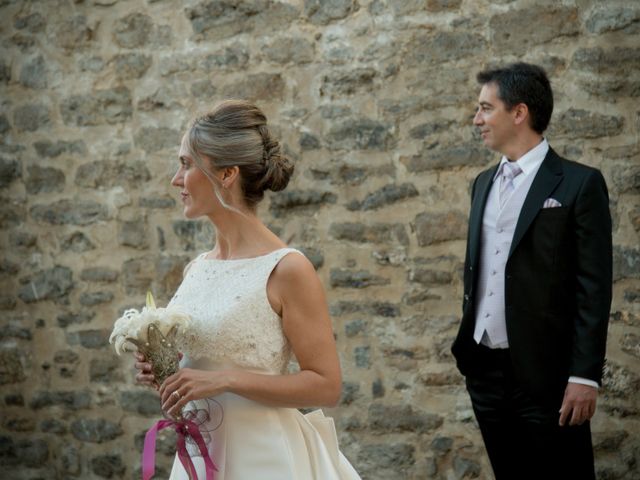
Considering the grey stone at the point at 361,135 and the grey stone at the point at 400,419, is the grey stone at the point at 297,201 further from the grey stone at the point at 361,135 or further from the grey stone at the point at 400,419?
the grey stone at the point at 400,419

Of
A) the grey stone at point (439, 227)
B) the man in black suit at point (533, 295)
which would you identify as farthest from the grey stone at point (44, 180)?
the man in black suit at point (533, 295)

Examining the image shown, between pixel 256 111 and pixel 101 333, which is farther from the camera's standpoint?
pixel 101 333

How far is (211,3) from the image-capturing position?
4.84 metres

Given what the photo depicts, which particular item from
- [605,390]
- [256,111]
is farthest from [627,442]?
[256,111]

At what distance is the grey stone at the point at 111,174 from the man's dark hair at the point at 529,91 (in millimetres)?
2292

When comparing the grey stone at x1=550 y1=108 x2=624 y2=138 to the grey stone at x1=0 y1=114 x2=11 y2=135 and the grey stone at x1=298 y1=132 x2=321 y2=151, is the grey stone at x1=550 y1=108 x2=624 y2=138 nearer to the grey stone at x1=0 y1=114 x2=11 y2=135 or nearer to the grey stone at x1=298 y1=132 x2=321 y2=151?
the grey stone at x1=298 y1=132 x2=321 y2=151

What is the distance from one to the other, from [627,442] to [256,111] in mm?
→ 2507

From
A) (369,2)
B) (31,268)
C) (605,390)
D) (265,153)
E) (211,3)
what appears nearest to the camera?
(265,153)

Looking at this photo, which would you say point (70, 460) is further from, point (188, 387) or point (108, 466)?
point (188, 387)

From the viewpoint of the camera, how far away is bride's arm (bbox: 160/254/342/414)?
7.65 ft

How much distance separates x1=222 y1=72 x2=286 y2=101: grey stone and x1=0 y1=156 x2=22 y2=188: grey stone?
4.44 feet

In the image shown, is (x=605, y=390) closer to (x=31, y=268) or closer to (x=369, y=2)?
(x=369, y=2)

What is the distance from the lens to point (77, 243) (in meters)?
5.14

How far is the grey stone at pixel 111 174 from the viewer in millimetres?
5004
